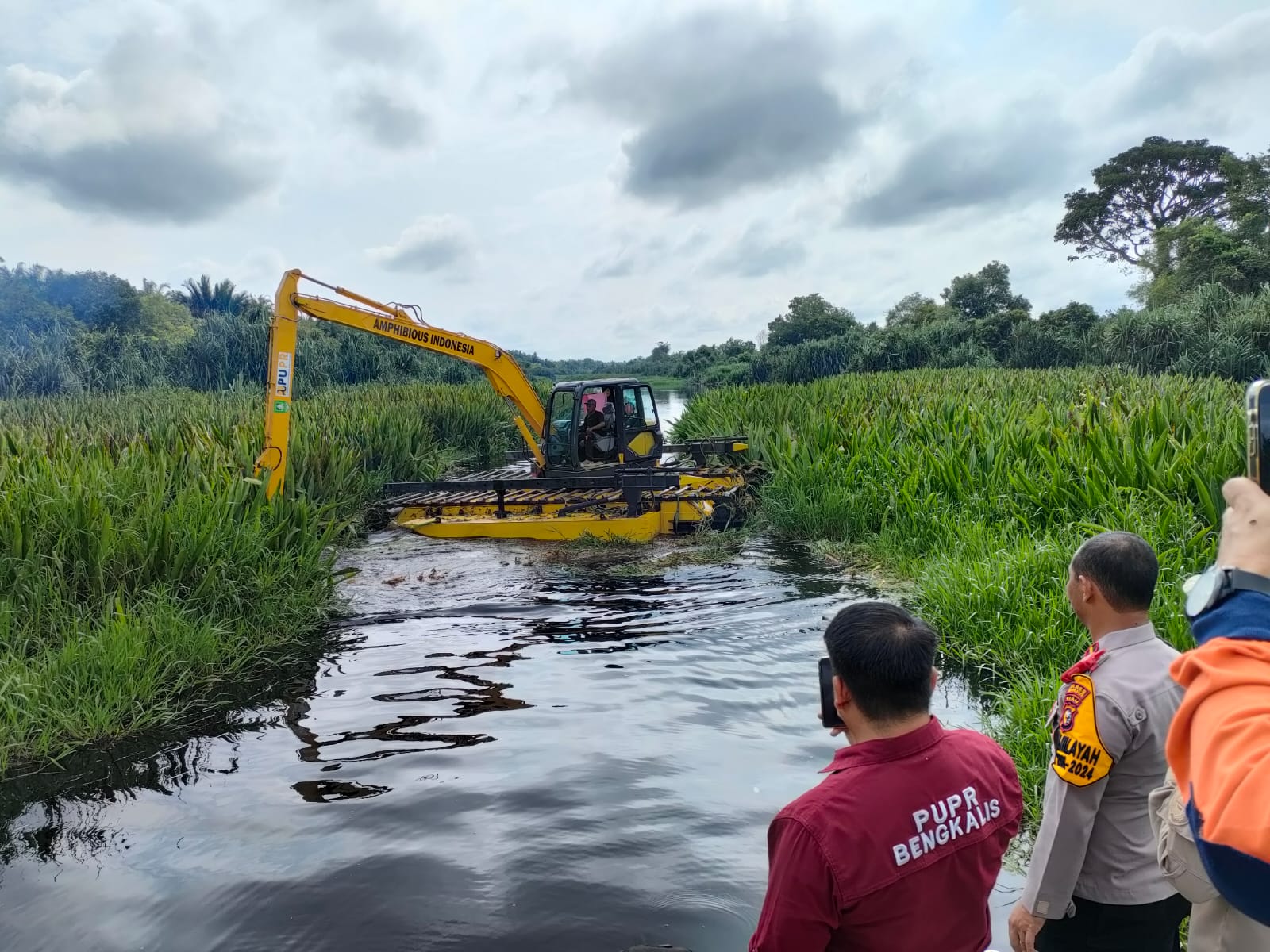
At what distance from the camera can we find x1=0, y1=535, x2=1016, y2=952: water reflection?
372 cm

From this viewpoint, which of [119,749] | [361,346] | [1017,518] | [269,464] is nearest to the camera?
[119,749]

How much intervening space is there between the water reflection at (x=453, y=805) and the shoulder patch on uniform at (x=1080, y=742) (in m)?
1.70

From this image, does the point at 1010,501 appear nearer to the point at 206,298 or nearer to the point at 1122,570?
the point at 1122,570

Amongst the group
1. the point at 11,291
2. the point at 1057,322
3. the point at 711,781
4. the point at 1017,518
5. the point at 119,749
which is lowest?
the point at 711,781

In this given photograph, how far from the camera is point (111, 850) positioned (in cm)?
431

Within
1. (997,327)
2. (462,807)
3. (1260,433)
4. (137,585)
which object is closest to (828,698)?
(1260,433)

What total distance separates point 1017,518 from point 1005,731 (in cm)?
361

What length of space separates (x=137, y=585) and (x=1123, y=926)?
6.31m

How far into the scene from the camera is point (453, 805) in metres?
4.68

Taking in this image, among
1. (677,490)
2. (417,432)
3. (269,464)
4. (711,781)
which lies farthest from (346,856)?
(417,432)

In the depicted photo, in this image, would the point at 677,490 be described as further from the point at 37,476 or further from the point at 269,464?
the point at 37,476

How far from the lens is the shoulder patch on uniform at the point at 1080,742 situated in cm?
234

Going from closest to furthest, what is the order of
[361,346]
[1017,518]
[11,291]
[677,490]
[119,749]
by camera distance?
[119,749], [1017,518], [677,490], [361,346], [11,291]

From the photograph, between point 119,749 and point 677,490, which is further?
point 677,490
